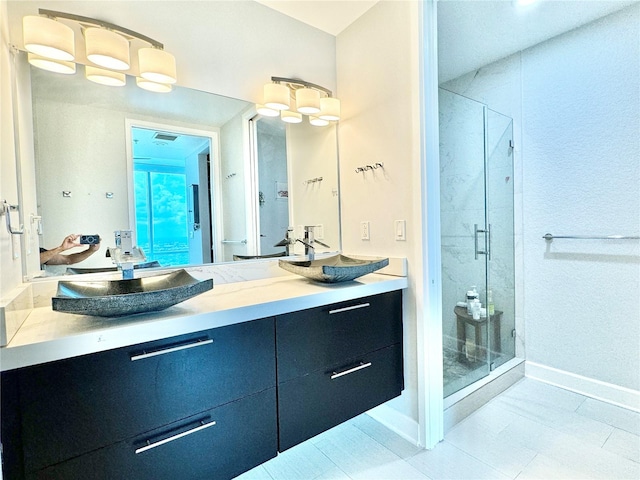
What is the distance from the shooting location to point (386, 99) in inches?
73.9

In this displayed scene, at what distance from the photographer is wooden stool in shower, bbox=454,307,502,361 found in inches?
91.8

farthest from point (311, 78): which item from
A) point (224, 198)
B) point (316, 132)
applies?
point (224, 198)

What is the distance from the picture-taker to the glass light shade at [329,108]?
215cm

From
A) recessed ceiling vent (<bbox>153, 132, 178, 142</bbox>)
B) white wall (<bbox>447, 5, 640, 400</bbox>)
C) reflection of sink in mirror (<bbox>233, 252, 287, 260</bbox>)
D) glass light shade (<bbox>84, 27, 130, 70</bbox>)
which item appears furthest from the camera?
white wall (<bbox>447, 5, 640, 400</bbox>)

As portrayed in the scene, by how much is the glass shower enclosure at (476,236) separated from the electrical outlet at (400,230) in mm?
447

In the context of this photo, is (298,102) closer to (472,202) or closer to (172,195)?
(172,195)

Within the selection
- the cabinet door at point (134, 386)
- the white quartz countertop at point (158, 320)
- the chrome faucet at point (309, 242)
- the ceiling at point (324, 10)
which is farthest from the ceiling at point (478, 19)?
the cabinet door at point (134, 386)

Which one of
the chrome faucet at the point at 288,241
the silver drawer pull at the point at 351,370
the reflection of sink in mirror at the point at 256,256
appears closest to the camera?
the silver drawer pull at the point at 351,370

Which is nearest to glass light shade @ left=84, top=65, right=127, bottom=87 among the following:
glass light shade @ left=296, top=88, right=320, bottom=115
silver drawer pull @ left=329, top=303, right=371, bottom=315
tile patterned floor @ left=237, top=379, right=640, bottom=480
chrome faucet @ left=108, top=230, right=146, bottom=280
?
chrome faucet @ left=108, top=230, right=146, bottom=280

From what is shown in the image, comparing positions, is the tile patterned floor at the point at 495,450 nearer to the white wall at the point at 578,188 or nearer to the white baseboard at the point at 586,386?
the white baseboard at the point at 586,386

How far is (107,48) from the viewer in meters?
1.41

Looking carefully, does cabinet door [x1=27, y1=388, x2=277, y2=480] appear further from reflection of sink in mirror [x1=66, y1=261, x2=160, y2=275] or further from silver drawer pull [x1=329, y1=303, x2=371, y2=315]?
reflection of sink in mirror [x1=66, y1=261, x2=160, y2=275]

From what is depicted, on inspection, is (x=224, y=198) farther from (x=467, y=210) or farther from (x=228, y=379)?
(x=467, y=210)

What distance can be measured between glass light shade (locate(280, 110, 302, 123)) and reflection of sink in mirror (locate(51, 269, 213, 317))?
3.96ft
